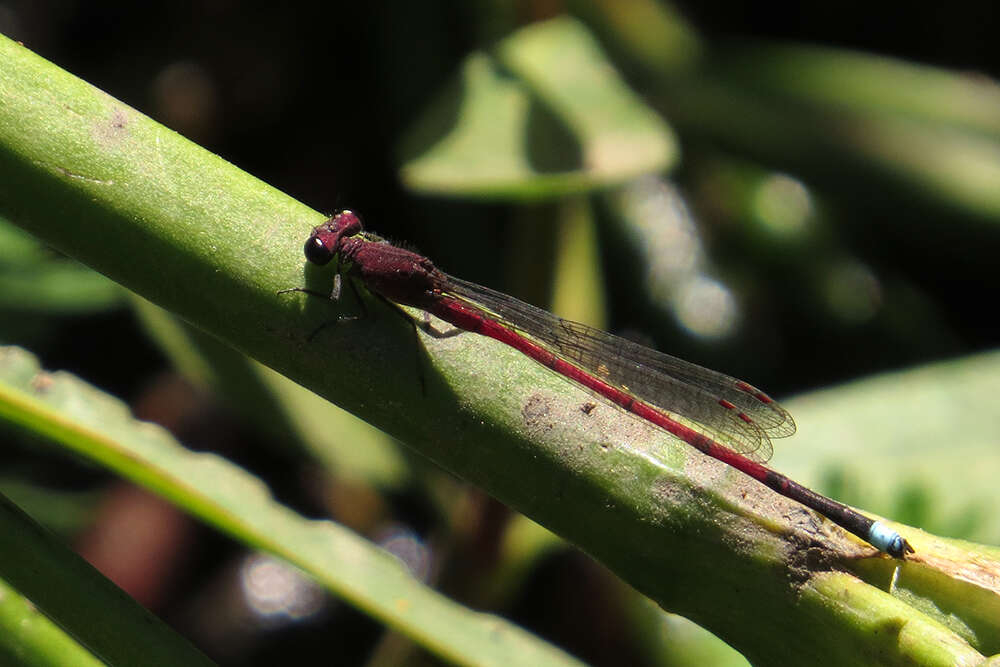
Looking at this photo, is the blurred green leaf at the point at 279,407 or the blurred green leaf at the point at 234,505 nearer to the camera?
the blurred green leaf at the point at 234,505

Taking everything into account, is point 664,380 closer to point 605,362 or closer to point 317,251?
point 605,362

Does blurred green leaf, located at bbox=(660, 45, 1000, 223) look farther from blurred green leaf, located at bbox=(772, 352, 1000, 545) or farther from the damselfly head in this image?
the damselfly head

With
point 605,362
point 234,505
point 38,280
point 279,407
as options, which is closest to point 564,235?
point 605,362

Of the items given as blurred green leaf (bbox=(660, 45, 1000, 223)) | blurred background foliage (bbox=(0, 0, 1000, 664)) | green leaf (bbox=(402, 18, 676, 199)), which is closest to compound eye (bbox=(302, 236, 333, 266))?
green leaf (bbox=(402, 18, 676, 199))

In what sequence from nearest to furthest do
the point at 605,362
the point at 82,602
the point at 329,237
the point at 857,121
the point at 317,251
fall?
the point at 82,602 < the point at 317,251 < the point at 329,237 < the point at 605,362 < the point at 857,121

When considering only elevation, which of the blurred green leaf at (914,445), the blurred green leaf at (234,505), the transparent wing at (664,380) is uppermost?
the blurred green leaf at (914,445)

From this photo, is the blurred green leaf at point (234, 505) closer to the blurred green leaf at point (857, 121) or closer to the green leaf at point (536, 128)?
the green leaf at point (536, 128)

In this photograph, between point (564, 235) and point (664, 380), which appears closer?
point (664, 380)

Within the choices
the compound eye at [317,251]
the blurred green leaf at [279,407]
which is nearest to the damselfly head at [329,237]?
the compound eye at [317,251]
